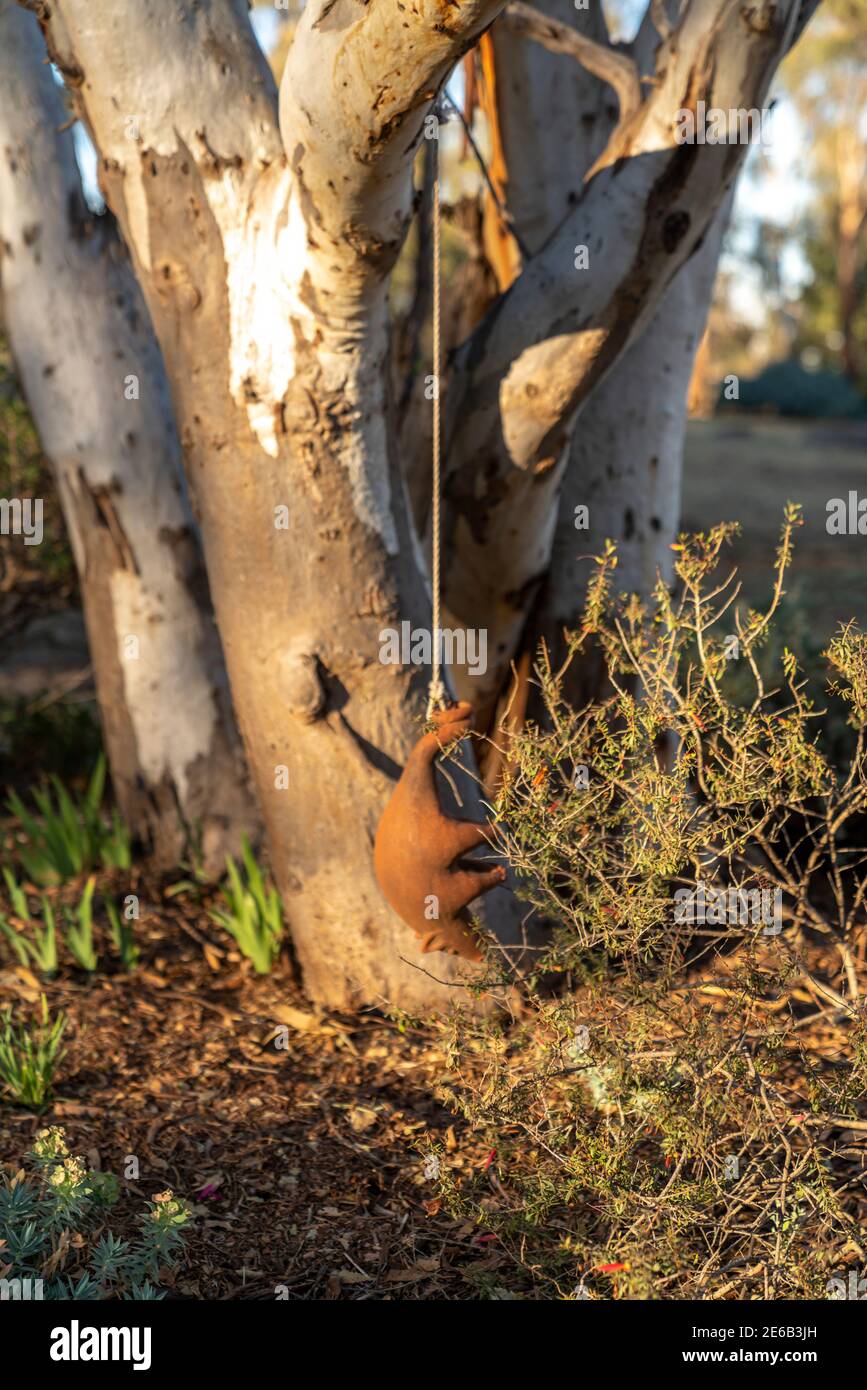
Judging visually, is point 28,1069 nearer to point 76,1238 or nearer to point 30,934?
point 76,1238

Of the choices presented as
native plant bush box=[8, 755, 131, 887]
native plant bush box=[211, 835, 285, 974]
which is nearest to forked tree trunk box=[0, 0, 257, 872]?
native plant bush box=[8, 755, 131, 887]

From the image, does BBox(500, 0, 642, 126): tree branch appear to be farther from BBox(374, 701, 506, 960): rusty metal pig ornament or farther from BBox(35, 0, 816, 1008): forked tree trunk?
BBox(374, 701, 506, 960): rusty metal pig ornament

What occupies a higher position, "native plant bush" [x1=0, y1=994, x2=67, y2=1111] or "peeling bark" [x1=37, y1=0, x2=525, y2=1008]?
"peeling bark" [x1=37, y1=0, x2=525, y2=1008]

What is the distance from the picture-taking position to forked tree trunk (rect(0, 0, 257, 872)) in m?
4.57

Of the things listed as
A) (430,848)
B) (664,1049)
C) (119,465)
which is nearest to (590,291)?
(430,848)

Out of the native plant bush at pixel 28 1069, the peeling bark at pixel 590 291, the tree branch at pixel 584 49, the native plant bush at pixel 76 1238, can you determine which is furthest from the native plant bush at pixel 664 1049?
the tree branch at pixel 584 49

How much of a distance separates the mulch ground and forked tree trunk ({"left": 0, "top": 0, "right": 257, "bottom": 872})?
32.6 inches

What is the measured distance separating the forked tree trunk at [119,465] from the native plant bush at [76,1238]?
6.59 ft

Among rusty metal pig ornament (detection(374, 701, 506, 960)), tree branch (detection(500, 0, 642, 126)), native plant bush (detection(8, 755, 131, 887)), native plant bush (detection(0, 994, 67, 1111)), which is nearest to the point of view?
rusty metal pig ornament (detection(374, 701, 506, 960))

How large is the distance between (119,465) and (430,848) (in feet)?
8.32

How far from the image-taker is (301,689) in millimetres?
3328

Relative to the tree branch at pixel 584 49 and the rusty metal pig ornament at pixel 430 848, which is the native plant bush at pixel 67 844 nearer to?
the rusty metal pig ornament at pixel 430 848

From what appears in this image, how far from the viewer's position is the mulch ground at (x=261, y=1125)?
2689 millimetres

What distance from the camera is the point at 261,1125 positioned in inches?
126
